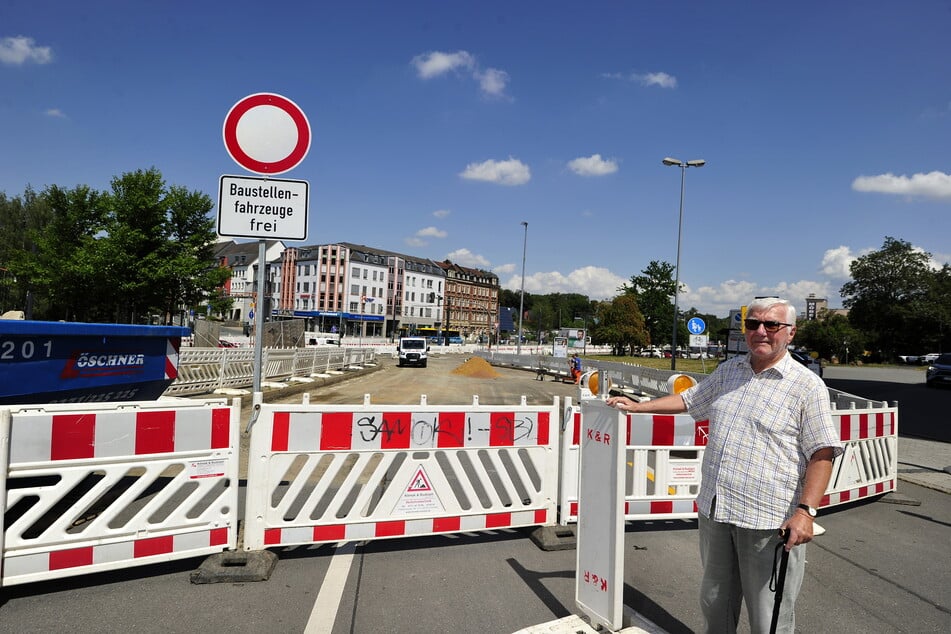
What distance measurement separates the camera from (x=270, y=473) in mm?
4273

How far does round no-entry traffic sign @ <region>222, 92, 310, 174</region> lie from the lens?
5.03 meters

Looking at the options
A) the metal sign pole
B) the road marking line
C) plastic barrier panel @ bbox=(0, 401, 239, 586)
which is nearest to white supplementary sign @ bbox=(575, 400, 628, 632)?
the road marking line

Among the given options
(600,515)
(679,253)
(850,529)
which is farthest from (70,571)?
(679,253)

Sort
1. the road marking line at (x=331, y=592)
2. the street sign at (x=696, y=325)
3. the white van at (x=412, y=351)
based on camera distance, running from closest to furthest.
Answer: the road marking line at (x=331, y=592)
the street sign at (x=696, y=325)
the white van at (x=412, y=351)

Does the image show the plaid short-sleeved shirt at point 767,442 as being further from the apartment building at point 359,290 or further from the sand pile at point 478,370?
the apartment building at point 359,290

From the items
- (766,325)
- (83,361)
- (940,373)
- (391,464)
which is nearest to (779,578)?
(766,325)

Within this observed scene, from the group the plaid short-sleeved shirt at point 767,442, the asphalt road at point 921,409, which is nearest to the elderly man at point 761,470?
the plaid short-sleeved shirt at point 767,442

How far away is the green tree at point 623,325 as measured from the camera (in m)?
66.6

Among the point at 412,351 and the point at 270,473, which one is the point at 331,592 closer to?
the point at 270,473

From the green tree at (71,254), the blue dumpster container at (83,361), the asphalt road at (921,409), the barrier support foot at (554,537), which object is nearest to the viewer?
the blue dumpster container at (83,361)

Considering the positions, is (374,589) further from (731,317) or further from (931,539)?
(731,317)

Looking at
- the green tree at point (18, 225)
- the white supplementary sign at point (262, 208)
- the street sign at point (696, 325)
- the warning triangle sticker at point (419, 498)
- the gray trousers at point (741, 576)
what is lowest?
the warning triangle sticker at point (419, 498)

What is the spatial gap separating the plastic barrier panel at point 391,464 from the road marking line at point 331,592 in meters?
0.18

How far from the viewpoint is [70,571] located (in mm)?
3666
